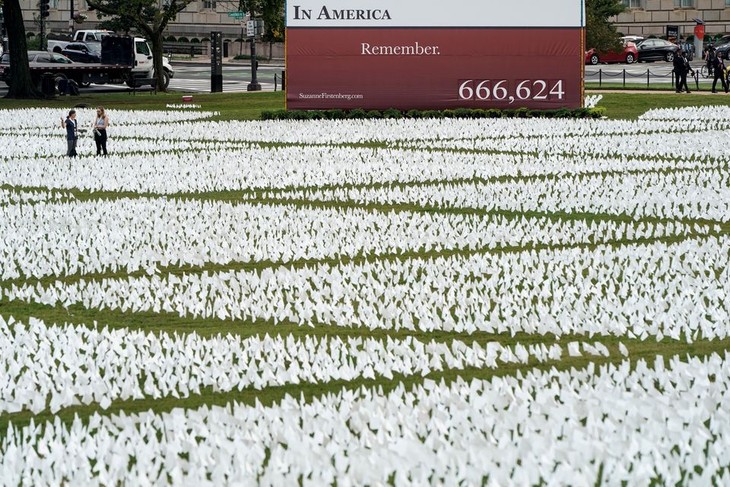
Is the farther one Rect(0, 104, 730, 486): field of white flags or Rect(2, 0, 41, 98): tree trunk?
Rect(2, 0, 41, 98): tree trunk

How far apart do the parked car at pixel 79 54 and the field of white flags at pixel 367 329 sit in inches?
1715

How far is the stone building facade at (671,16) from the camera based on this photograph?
87438 mm

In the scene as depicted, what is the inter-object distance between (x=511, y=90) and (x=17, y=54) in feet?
66.2

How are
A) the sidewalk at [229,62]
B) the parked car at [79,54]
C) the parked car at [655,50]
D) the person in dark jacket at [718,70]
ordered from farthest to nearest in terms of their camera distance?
1. the sidewalk at [229,62]
2. the parked car at [655,50]
3. the parked car at [79,54]
4. the person in dark jacket at [718,70]

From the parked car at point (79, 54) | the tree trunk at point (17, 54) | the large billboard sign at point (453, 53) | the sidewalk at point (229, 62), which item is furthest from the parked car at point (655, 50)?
the large billboard sign at point (453, 53)

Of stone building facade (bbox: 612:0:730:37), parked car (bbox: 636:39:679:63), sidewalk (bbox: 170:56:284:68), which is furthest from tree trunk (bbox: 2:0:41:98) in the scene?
stone building facade (bbox: 612:0:730:37)

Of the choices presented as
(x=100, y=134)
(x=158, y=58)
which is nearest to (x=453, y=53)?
(x=100, y=134)

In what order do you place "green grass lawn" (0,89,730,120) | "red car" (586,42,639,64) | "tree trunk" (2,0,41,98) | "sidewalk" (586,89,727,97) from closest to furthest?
1. "green grass lawn" (0,89,730,120)
2. "sidewalk" (586,89,727,97)
3. "tree trunk" (2,0,41,98)
4. "red car" (586,42,639,64)

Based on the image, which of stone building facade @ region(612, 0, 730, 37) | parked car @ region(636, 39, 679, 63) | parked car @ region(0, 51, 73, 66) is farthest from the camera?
stone building facade @ region(612, 0, 730, 37)

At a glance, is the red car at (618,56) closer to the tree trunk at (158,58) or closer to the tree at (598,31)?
the tree at (598,31)

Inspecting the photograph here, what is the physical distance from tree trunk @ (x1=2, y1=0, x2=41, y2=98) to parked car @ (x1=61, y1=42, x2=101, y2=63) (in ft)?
41.8

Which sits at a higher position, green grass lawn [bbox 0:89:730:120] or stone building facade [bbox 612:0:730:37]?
stone building facade [bbox 612:0:730:37]

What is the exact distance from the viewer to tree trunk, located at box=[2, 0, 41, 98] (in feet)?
167

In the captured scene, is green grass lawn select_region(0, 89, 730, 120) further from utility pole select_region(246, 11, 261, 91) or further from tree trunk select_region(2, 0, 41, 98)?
utility pole select_region(246, 11, 261, 91)
